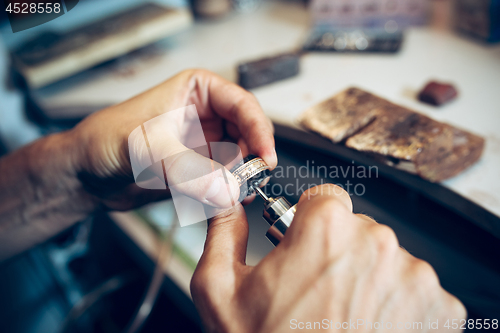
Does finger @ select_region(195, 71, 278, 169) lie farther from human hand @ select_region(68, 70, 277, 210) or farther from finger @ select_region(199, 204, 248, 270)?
finger @ select_region(199, 204, 248, 270)

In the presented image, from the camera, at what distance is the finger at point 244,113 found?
0.50 m

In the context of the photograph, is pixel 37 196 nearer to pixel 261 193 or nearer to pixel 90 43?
pixel 90 43

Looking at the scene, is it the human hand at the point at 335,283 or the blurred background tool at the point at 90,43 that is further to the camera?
the blurred background tool at the point at 90,43

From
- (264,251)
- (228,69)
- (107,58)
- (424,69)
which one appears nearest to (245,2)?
(228,69)

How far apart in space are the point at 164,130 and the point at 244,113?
14 cm

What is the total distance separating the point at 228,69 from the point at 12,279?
2.76 feet

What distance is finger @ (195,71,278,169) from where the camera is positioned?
1.63ft

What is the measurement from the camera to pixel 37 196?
28.1 inches

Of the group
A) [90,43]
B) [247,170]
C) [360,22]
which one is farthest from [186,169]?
[360,22]

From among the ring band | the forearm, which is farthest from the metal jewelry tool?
the forearm

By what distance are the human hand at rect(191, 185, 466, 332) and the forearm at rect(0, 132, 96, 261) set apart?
1.67ft

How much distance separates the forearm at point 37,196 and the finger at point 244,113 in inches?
12.8

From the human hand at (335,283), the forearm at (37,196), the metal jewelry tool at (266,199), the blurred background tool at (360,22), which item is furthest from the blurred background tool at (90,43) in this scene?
the human hand at (335,283)

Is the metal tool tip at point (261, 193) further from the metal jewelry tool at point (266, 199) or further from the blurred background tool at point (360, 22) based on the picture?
the blurred background tool at point (360, 22)
